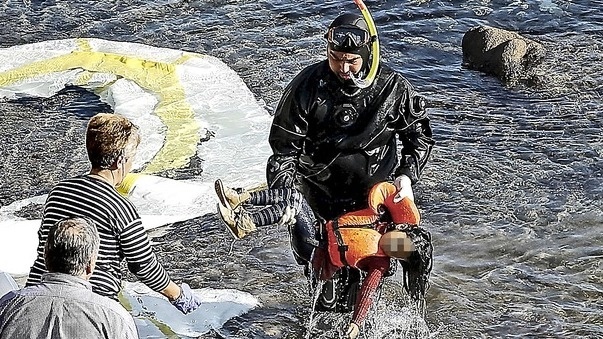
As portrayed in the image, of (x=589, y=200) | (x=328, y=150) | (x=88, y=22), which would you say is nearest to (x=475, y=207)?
(x=589, y=200)

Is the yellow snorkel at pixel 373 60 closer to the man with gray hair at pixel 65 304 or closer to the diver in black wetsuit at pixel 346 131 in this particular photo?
the diver in black wetsuit at pixel 346 131

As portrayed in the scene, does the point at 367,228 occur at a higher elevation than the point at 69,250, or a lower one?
lower

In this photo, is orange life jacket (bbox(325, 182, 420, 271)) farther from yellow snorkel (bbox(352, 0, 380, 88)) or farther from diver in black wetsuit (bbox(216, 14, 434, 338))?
yellow snorkel (bbox(352, 0, 380, 88))

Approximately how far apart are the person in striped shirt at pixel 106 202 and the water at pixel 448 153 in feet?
5.66

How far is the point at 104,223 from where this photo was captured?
4344mm

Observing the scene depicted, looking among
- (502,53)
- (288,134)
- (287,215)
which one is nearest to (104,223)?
(287,215)

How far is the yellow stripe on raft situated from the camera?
29.3 feet

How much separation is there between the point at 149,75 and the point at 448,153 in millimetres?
3116

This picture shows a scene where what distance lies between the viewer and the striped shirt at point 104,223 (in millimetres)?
4340

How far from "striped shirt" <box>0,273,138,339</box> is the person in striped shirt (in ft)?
2.54

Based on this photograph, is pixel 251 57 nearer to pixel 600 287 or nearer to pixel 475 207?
pixel 475 207

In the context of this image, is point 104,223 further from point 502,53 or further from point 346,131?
point 502,53

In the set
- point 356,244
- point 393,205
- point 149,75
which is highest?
point 393,205

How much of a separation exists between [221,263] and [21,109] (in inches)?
145
